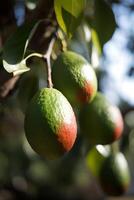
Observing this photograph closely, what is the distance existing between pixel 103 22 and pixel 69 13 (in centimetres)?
15

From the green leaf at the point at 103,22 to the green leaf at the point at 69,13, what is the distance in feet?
0.36

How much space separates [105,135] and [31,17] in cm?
31

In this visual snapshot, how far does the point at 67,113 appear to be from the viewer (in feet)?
3.12

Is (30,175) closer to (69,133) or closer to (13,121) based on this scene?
(13,121)

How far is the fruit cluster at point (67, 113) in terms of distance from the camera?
0.93 metres

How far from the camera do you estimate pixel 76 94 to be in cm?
103

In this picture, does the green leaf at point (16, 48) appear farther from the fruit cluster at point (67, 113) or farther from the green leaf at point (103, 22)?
the green leaf at point (103, 22)

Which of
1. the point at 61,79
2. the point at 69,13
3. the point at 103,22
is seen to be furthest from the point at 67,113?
the point at 103,22

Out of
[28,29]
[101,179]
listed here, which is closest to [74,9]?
[28,29]

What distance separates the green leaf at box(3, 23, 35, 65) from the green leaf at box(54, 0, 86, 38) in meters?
0.08

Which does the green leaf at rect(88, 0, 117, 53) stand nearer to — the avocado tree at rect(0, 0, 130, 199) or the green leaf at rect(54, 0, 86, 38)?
the avocado tree at rect(0, 0, 130, 199)

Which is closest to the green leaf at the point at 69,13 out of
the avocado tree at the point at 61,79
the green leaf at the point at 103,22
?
the avocado tree at the point at 61,79

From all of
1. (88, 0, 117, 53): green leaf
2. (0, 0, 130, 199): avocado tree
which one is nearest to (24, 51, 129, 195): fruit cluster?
(0, 0, 130, 199): avocado tree

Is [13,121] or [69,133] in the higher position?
[69,133]
